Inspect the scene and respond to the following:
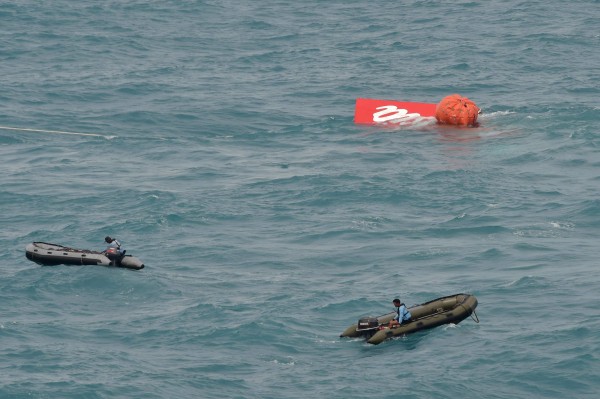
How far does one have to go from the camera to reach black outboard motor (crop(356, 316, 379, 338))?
203 feet

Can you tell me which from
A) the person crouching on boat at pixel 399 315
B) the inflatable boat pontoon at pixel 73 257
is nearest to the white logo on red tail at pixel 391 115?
the inflatable boat pontoon at pixel 73 257

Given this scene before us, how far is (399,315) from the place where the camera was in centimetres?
6219

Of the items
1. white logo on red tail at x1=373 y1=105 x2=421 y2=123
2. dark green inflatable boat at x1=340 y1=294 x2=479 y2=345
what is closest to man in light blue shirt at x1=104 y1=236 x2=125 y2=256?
dark green inflatable boat at x1=340 y1=294 x2=479 y2=345

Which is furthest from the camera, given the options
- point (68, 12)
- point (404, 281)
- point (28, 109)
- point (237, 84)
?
point (68, 12)

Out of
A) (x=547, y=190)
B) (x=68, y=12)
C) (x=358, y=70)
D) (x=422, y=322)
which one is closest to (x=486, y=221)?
(x=547, y=190)

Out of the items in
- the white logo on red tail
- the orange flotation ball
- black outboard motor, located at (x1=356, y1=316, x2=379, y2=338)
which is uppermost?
the orange flotation ball

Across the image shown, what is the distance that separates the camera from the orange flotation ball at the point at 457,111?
98.4 m

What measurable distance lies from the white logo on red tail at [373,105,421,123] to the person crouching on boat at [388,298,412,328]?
40.9m

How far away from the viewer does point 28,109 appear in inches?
4220

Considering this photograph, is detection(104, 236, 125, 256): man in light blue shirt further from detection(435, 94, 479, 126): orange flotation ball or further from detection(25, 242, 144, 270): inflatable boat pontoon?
detection(435, 94, 479, 126): orange flotation ball

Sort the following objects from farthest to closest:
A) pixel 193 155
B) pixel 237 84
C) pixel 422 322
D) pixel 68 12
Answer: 1. pixel 68 12
2. pixel 237 84
3. pixel 193 155
4. pixel 422 322

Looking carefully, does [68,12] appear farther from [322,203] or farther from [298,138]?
[322,203]

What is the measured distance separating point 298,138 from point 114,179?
1626 centimetres

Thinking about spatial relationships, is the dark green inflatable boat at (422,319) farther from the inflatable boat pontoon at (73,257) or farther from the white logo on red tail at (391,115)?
the white logo on red tail at (391,115)
